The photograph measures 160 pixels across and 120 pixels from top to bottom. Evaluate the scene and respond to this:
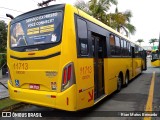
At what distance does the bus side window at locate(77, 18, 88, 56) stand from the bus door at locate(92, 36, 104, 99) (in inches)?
34.7

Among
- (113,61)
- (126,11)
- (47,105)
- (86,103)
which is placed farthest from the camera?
(126,11)

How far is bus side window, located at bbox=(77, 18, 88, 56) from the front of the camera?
6.75m

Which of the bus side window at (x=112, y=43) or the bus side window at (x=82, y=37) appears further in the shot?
the bus side window at (x=112, y=43)

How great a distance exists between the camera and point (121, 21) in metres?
28.5

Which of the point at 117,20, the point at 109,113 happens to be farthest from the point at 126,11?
the point at 109,113

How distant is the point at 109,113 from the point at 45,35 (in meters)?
3.15

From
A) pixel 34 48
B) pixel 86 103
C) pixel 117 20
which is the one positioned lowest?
pixel 86 103

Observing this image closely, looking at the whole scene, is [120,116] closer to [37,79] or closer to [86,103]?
[86,103]

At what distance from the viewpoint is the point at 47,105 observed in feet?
21.1

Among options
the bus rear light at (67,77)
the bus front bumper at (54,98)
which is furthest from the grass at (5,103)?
the bus rear light at (67,77)

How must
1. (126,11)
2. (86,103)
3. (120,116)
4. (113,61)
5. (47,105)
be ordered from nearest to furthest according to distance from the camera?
(47,105) → (86,103) → (120,116) → (113,61) → (126,11)

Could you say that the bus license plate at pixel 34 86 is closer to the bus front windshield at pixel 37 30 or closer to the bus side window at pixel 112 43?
the bus front windshield at pixel 37 30

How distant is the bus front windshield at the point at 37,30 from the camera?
21.5 feet

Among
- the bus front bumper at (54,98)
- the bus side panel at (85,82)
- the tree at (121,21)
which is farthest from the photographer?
the tree at (121,21)
